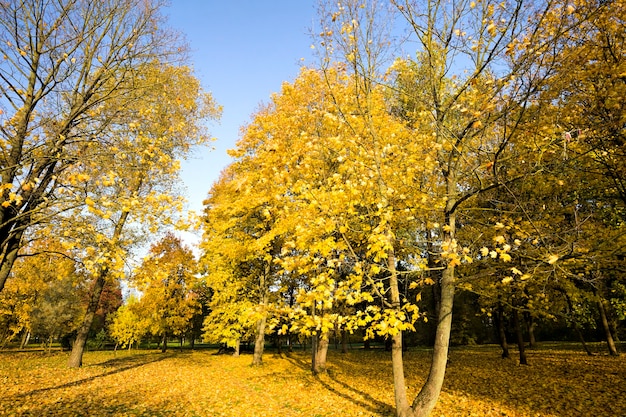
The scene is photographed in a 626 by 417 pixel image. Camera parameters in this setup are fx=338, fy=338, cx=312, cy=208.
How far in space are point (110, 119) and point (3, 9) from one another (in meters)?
2.68

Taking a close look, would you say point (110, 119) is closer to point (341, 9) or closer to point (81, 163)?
point (81, 163)

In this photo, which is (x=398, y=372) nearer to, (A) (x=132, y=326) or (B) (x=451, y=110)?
(B) (x=451, y=110)

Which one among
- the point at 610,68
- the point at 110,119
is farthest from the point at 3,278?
the point at 610,68

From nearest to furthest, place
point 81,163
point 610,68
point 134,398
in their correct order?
point 81,163
point 610,68
point 134,398

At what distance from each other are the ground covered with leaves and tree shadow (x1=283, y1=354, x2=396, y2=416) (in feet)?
0.09

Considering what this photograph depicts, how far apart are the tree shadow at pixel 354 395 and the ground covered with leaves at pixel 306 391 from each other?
0.03 metres

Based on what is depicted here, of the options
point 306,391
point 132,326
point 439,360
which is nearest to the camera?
point 439,360

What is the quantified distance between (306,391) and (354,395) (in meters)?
1.83

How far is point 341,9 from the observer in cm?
827

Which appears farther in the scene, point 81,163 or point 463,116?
point 463,116

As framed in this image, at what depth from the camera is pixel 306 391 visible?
11.6m

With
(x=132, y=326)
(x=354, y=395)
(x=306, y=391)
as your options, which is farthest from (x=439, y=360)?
(x=132, y=326)

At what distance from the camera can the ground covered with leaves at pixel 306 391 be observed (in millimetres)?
8484

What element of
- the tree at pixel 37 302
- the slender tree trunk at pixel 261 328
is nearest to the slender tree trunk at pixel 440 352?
the slender tree trunk at pixel 261 328
